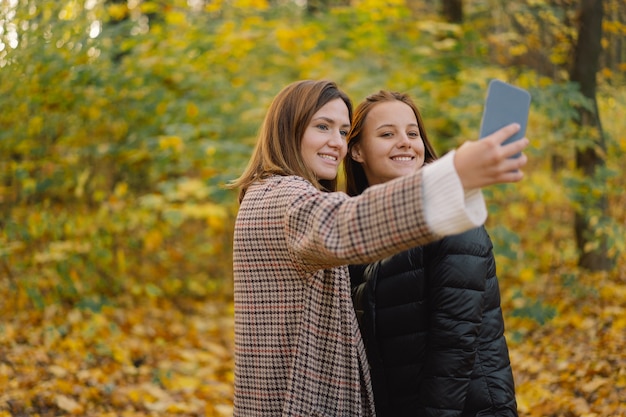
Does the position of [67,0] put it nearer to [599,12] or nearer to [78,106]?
[78,106]

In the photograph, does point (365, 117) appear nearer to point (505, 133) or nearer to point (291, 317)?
point (291, 317)

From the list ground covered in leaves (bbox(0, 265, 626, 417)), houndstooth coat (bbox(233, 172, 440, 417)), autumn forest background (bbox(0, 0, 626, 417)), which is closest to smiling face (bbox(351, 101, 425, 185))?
houndstooth coat (bbox(233, 172, 440, 417))

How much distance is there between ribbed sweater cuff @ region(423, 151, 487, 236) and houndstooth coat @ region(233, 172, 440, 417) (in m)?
0.28

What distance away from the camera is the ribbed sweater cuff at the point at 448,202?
4.68ft

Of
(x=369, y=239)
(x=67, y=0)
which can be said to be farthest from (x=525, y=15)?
(x=369, y=239)

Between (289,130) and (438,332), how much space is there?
824 mm

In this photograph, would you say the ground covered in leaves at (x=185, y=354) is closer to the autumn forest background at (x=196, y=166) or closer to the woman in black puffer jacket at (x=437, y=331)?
the autumn forest background at (x=196, y=166)

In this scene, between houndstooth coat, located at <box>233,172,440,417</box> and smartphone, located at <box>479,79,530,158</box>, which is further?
houndstooth coat, located at <box>233,172,440,417</box>

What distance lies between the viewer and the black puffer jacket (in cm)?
205

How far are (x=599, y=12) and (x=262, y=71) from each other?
3.65 metres

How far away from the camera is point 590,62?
20.2 ft

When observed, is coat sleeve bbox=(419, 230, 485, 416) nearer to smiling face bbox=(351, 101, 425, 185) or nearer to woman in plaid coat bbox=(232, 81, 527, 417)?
woman in plaid coat bbox=(232, 81, 527, 417)

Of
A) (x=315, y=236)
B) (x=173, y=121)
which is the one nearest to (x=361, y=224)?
(x=315, y=236)

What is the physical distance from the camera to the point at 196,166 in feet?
22.4
